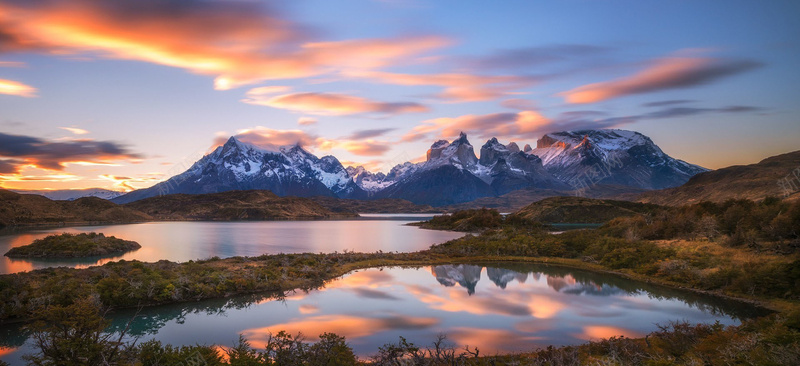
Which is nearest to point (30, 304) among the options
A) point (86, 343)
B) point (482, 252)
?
point (86, 343)

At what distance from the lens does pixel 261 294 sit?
41125 millimetres

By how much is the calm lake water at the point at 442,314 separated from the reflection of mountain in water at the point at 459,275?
486 millimetres

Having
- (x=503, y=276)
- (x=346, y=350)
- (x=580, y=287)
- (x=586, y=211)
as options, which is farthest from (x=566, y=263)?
(x=586, y=211)

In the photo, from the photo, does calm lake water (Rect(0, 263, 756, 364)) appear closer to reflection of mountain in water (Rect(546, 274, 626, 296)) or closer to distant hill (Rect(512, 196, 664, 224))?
reflection of mountain in water (Rect(546, 274, 626, 296))

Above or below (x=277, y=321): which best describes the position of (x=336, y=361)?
above

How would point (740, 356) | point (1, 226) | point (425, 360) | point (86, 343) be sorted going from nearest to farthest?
point (86, 343) < point (740, 356) < point (425, 360) < point (1, 226)

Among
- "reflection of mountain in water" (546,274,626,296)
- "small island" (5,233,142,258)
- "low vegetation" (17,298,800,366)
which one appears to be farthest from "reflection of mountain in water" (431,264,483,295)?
"small island" (5,233,142,258)

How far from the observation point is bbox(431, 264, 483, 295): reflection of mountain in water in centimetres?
4769

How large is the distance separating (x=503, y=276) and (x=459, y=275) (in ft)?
18.9

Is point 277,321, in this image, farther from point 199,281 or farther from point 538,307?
point 538,307

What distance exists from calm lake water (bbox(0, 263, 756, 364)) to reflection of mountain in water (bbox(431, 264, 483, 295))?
1.59 ft

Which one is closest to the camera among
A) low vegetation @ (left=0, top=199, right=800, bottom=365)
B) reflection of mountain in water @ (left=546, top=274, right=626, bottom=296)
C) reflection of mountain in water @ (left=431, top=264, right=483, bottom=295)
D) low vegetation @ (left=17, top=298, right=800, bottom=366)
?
low vegetation @ (left=17, top=298, right=800, bottom=366)

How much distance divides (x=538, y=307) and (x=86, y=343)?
32438 mm

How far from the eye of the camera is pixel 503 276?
52938 mm
